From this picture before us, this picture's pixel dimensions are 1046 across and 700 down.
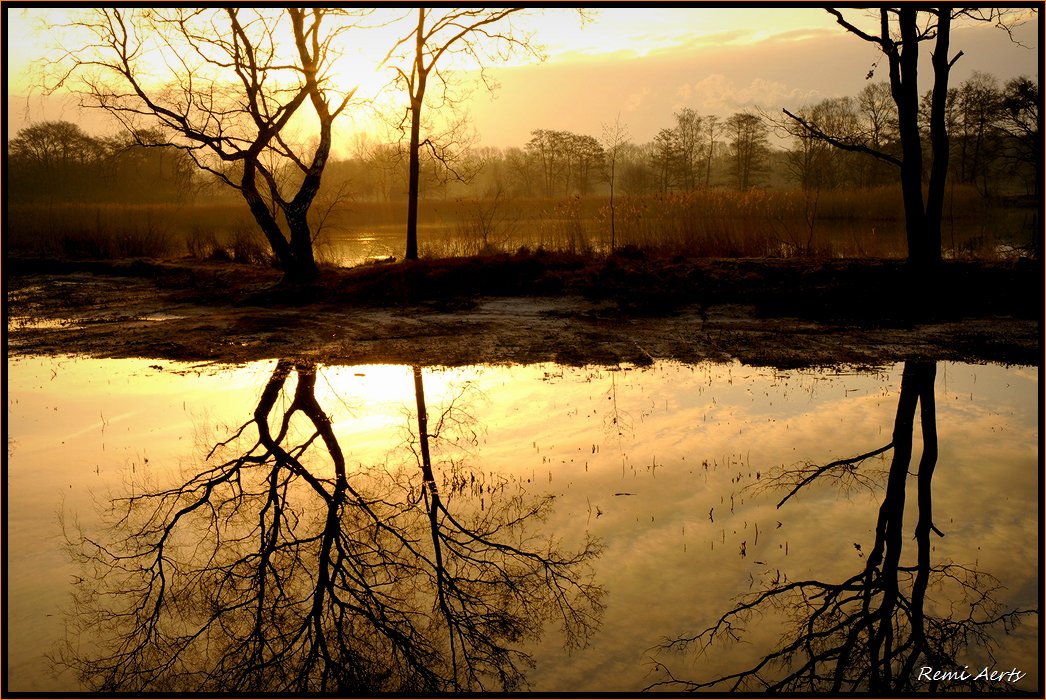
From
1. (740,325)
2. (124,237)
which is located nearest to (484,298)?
(740,325)

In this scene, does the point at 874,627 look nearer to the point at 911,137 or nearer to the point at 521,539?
the point at 521,539

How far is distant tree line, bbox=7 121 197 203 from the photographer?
5162 cm

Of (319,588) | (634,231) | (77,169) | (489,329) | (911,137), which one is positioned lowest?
(319,588)

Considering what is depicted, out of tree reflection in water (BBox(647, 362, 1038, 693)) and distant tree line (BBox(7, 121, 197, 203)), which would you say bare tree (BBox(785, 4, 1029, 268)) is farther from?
distant tree line (BBox(7, 121, 197, 203))

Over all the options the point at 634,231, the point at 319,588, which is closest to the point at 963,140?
the point at 634,231

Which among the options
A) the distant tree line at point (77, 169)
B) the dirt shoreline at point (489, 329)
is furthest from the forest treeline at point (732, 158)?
the dirt shoreline at point (489, 329)

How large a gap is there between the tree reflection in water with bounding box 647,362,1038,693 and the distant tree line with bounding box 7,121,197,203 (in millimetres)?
51104

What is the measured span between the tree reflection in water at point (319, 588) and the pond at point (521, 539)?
0.7 inches

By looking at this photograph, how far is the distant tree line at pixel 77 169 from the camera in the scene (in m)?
51.6

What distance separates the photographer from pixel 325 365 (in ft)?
34.7

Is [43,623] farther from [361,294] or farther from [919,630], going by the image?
[361,294]
